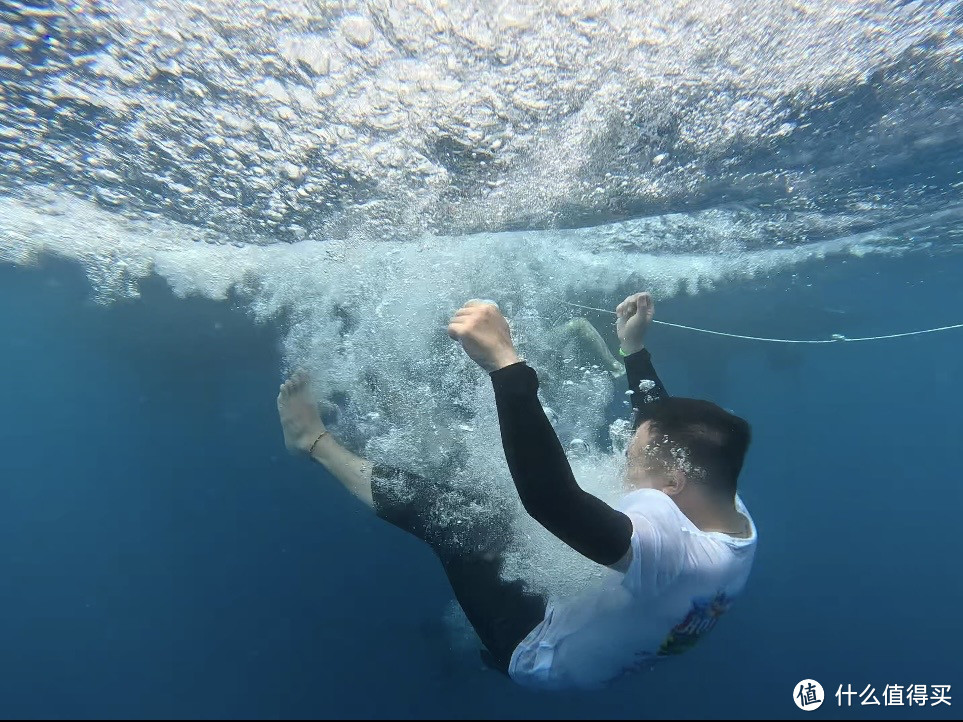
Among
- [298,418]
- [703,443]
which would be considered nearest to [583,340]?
[298,418]

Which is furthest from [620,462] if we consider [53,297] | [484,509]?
[53,297]

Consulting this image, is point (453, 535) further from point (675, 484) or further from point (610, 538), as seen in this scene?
Result: point (610, 538)

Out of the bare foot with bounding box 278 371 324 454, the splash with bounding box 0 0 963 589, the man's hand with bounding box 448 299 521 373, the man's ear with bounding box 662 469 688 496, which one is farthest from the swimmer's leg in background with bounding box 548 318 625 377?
the man's hand with bounding box 448 299 521 373

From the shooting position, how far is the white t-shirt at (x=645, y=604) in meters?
2.50

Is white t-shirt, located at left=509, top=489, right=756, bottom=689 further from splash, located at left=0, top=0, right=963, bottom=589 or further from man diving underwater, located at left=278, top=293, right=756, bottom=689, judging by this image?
splash, located at left=0, top=0, right=963, bottom=589

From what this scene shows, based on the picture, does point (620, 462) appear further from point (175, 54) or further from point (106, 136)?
point (106, 136)

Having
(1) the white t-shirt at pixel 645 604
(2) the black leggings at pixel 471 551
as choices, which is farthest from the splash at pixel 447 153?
(1) the white t-shirt at pixel 645 604

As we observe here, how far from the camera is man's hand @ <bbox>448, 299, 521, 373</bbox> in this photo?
2.39 meters

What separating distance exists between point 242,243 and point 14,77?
18.8 ft

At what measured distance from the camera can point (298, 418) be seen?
18.3 ft

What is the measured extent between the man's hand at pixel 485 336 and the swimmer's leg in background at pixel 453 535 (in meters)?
2.31

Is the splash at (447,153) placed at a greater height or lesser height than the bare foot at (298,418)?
greater

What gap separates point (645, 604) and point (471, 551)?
203 centimetres

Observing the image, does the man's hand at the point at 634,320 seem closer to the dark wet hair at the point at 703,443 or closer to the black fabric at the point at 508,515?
the black fabric at the point at 508,515
